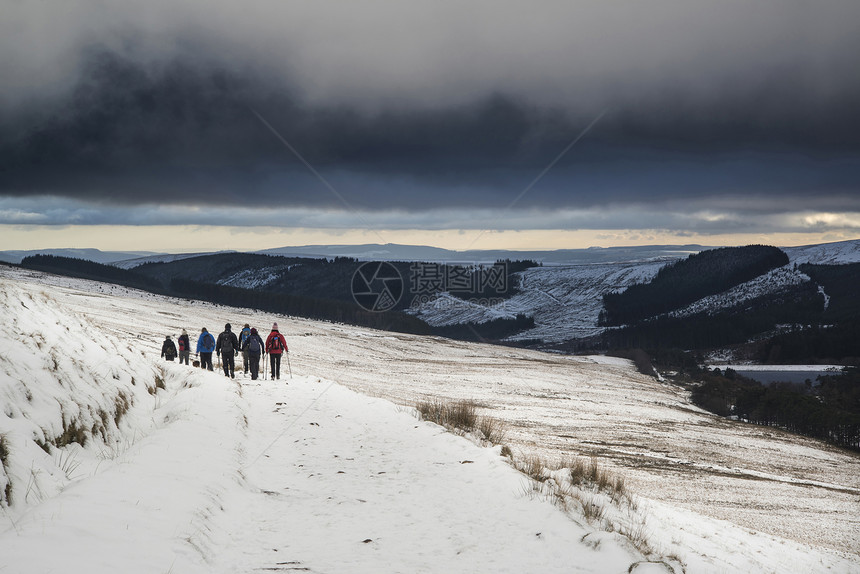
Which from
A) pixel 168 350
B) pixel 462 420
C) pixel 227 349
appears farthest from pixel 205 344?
pixel 462 420

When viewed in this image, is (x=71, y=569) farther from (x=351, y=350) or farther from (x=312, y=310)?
(x=312, y=310)

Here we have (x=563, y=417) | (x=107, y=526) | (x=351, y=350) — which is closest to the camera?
(x=107, y=526)

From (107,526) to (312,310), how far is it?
13743 centimetres

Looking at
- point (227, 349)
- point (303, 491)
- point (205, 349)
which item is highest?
point (227, 349)

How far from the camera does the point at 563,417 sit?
90.9 feet

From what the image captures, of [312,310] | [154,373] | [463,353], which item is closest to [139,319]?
[463,353]

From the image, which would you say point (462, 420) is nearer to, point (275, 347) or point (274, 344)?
point (275, 347)

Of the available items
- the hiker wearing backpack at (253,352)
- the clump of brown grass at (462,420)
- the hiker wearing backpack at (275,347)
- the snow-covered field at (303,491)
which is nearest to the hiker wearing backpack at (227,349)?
the hiker wearing backpack at (253,352)

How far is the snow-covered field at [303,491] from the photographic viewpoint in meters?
6.68

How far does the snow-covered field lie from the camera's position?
6684 millimetres

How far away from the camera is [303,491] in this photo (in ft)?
32.0

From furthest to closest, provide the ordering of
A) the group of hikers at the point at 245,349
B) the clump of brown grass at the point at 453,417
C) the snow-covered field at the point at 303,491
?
the group of hikers at the point at 245,349 < the clump of brown grass at the point at 453,417 < the snow-covered field at the point at 303,491

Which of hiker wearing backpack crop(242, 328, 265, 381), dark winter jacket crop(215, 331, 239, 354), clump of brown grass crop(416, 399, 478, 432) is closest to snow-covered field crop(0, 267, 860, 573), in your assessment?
clump of brown grass crop(416, 399, 478, 432)

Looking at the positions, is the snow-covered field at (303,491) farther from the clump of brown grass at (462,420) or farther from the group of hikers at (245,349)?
the group of hikers at (245,349)
